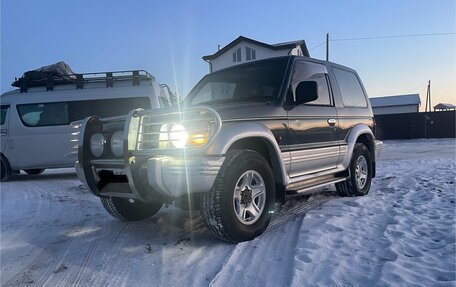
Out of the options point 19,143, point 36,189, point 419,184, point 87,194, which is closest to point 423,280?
point 419,184

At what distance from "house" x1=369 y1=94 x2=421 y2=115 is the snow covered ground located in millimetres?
50195

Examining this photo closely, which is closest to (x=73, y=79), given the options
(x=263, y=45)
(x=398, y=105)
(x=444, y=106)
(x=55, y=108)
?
(x=55, y=108)

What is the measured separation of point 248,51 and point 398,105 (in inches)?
1102

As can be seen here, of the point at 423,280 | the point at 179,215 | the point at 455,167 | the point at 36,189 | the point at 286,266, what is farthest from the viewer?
the point at 455,167

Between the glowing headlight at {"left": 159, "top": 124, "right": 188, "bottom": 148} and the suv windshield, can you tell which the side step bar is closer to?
the suv windshield

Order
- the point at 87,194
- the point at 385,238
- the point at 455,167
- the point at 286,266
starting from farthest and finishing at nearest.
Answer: the point at 455,167, the point at 87,194, the point at 385,238, the point at 286,266

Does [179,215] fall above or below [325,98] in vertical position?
below

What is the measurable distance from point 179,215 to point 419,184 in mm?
4190

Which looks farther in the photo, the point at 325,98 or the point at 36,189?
the point at 36,189

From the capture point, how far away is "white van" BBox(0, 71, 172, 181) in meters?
9.75

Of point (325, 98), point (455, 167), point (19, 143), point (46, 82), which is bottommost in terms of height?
point (455, 167)

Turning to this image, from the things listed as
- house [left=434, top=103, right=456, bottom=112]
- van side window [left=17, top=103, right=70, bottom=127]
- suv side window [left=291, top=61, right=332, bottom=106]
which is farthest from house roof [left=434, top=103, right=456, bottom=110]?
suv side window [left=291, top=61, right=332, bottom=106]

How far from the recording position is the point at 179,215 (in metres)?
4.85

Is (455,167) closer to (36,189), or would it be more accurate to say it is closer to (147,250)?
(147,250)
